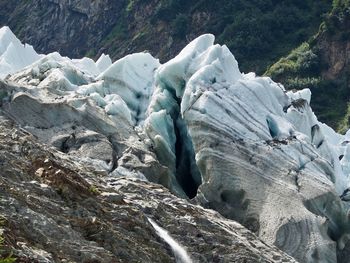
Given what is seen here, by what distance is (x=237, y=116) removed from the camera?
32.7 m

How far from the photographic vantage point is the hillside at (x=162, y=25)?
339 feet

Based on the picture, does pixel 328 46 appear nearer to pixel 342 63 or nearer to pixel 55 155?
pixel 342 63

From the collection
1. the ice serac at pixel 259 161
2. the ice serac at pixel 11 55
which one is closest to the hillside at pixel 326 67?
the ice serac at pixel 11 55

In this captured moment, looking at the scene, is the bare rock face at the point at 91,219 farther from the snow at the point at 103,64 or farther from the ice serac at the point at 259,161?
the snow at the point at 103,64

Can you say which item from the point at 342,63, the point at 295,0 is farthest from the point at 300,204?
the point at 295,0

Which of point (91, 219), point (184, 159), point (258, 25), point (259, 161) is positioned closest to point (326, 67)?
point (258, 25)

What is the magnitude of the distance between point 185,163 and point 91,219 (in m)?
15.0

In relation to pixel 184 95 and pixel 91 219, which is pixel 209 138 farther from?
pixel 91 219

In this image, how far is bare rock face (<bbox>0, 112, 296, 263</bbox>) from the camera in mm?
17734

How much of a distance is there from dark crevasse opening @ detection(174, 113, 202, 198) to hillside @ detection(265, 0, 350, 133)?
54.1 metres

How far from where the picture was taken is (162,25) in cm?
11412

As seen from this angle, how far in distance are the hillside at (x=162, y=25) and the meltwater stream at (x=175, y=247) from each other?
7790 centimetres

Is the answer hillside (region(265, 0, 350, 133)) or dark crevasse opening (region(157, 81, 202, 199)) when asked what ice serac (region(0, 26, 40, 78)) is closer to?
dark crevasse opening (region(157, 81, 202, 199))

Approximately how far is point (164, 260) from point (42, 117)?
42.4ft
